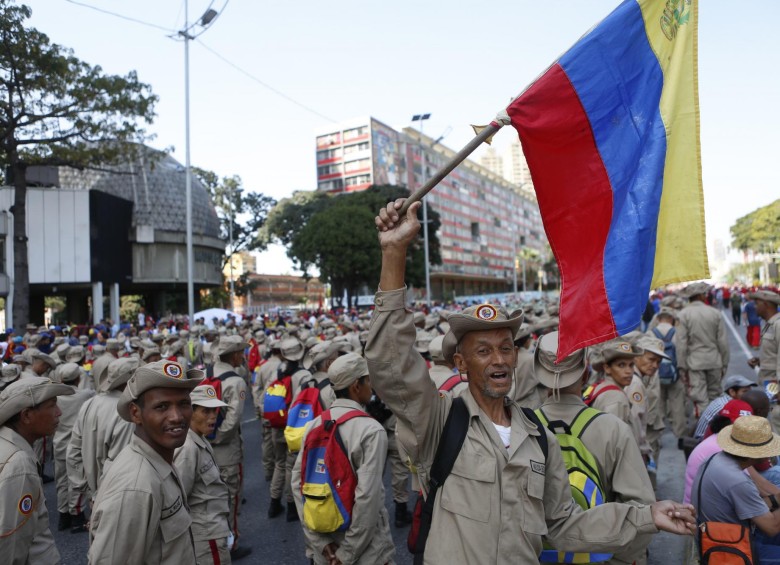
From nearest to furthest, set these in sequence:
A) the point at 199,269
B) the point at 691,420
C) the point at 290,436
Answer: the point at 290,436
the point at 691,420
the point at 199,269

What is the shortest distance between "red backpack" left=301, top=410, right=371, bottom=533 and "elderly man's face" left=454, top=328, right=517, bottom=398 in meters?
1.72

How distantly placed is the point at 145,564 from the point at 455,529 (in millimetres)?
1423

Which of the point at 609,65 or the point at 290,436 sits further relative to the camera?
the point at 290,436

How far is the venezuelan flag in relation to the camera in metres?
2.76

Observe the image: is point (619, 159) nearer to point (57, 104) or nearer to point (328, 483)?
point (328, 483)

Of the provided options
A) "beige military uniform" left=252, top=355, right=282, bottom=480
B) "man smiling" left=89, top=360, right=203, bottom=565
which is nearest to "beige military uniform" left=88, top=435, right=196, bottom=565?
"man smiling" left=89, top=360, right=203, bottom=565

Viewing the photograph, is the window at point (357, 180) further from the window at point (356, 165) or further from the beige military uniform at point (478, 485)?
the beige military uniform at point (478, 485)

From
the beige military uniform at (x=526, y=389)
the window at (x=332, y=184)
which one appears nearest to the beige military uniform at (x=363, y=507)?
the beige military uniform at (x=526, y=389)

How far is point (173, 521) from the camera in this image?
263 centimetres

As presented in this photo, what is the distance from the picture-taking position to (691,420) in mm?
9086

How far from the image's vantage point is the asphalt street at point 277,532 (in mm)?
5262

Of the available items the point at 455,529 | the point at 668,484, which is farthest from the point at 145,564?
the point at 668,484

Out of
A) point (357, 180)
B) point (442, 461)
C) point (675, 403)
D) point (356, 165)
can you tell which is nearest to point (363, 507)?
point (442, 461)

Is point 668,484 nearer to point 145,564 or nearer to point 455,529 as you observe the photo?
point 455,529
